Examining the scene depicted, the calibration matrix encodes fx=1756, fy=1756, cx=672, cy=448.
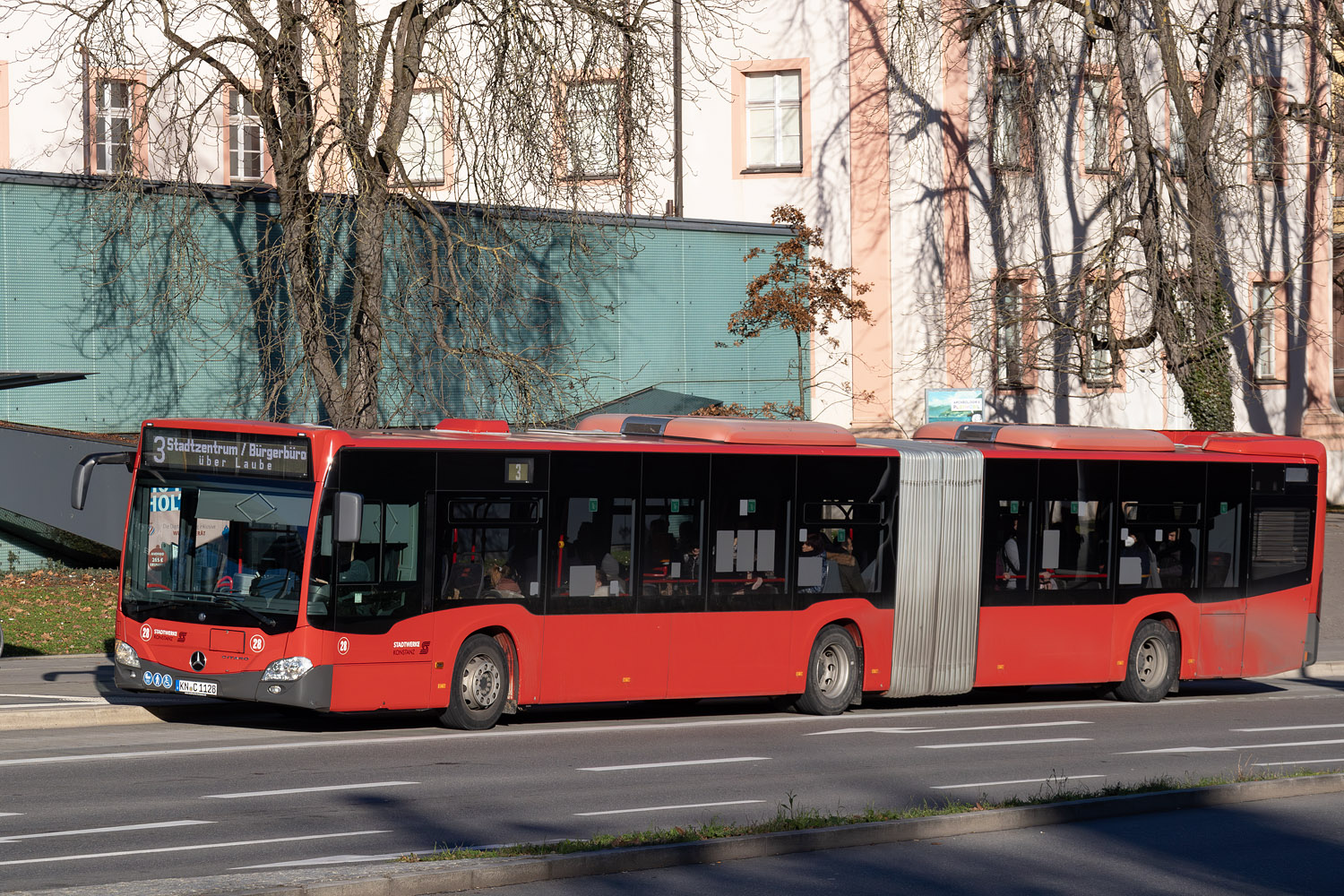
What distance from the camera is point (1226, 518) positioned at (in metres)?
21.4

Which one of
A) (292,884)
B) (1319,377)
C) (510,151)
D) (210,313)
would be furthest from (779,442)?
(1319,377)

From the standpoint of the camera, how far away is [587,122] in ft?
72.8

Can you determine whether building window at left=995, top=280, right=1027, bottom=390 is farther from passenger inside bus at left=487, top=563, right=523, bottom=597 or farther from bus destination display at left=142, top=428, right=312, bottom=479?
bus destination display at left=142, top=428, right=312, bottom=479

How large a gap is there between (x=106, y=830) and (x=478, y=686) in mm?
6030

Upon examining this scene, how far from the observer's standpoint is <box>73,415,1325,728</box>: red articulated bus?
49.4ft

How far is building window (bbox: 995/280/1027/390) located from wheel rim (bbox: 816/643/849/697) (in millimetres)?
13982

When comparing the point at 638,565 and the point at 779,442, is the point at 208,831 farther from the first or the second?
the point at 779,442

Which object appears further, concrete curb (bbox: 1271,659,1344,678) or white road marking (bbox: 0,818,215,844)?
concrete curb (bbox: 1271,659,1344,678)

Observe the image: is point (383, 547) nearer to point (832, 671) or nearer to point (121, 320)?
point (832, 671)

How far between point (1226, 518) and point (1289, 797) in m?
9.53

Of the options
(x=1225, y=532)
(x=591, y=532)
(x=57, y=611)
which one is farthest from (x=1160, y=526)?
(x=57, y=611)

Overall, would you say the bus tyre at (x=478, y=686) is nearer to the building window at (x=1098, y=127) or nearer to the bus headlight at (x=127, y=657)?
the bus headlight at (x=127, y=657)

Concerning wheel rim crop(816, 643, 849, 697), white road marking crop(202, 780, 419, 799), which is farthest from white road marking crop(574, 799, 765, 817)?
wheel rim crop(816, 643, 849, 697)

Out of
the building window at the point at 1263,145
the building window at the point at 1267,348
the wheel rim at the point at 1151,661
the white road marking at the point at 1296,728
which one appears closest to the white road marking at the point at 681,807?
the white road marking at the point at 1296,728
